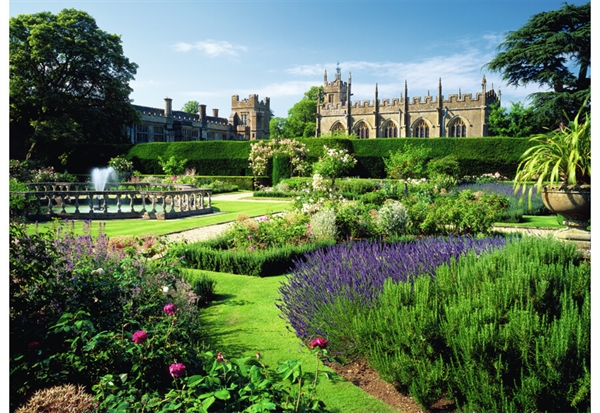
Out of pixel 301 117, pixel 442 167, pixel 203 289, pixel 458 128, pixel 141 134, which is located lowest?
pixel 203 289

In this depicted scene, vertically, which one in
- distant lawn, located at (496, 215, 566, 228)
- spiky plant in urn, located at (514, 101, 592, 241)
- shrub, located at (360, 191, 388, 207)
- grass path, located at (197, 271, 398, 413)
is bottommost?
grass path, located at (197, 271, 398, 413)

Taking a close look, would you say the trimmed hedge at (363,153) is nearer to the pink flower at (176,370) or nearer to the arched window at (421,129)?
the arched window at (421,129)

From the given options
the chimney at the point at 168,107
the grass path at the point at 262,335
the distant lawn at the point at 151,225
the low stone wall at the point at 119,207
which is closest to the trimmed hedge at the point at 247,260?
the grass path at the point at 262,335

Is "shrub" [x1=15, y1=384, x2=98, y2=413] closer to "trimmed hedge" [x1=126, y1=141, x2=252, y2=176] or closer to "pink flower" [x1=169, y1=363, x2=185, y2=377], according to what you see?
"pink flower" [x1=169, y1=363, x2=185, y2=377]

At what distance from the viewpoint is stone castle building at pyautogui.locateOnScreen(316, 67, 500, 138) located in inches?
1780

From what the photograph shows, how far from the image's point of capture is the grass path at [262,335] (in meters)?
2.92

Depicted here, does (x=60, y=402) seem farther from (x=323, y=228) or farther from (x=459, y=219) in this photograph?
(x=459, y=219)

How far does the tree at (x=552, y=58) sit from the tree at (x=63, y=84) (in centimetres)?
2655

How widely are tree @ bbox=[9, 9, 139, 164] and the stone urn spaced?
30.0 meters

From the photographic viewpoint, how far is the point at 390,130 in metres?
50.0

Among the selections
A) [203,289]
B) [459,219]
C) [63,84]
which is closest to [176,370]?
[203,289]

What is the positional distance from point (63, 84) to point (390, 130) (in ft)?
109

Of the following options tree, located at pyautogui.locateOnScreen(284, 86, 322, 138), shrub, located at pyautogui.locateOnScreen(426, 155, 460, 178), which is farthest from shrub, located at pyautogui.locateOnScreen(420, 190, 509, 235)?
tree, located at pyautogui.locateOnScreen(284, 86, 322, 138)
